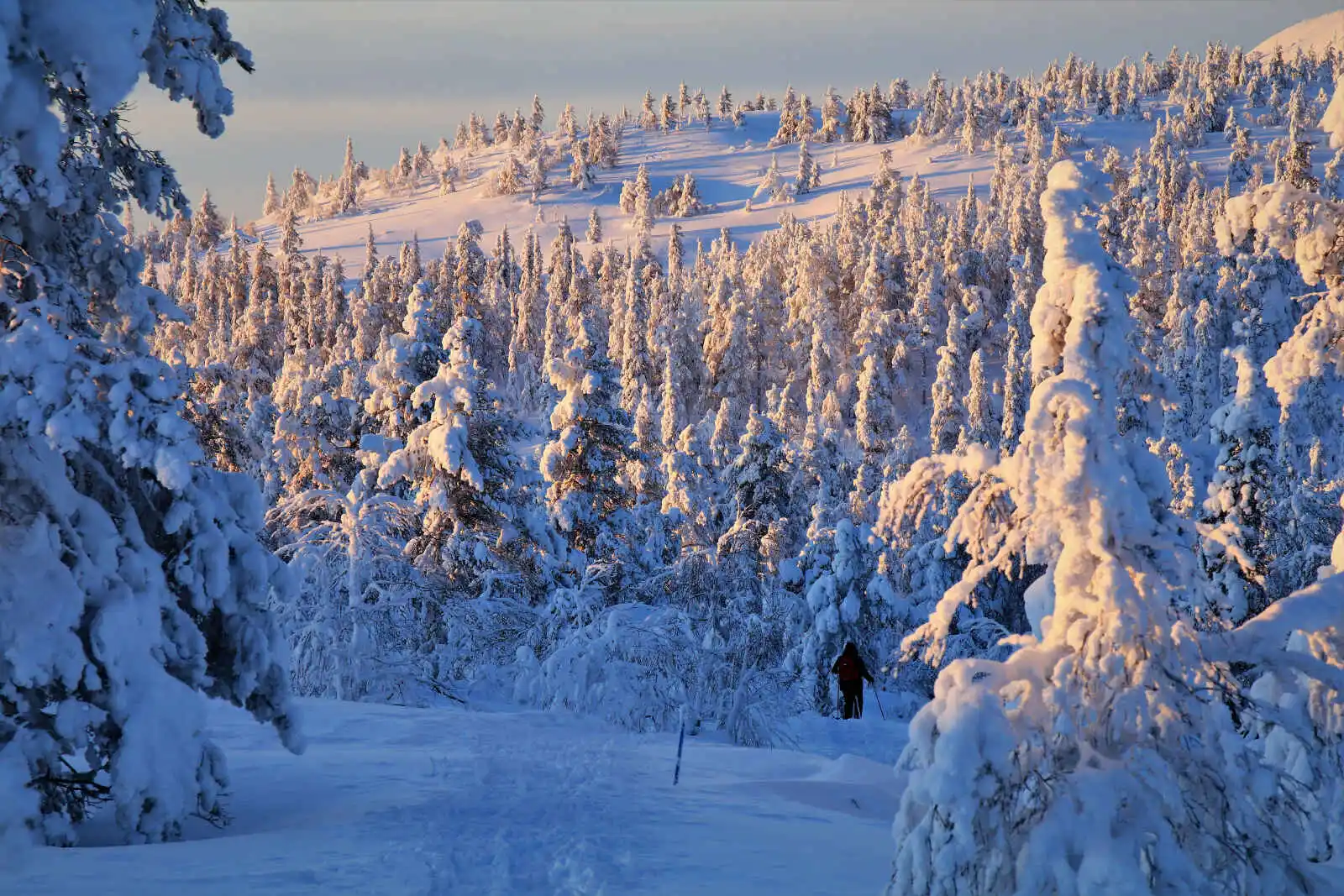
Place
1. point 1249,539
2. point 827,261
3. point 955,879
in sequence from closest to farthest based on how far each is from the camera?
point 955,879
point 1249,539
point 827,261

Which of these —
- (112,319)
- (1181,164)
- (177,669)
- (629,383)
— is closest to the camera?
(177,669)

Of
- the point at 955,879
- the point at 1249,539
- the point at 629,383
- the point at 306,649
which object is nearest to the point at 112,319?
the point at 955,879

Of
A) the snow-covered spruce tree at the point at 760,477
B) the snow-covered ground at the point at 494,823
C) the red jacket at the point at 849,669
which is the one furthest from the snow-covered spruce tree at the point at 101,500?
the snow-covered spruce tree at the point at 760,477

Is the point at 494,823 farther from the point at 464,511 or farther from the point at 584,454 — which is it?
the point at 584,454

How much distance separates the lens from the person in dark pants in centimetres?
1972

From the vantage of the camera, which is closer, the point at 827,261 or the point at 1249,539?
the point at 1249,539

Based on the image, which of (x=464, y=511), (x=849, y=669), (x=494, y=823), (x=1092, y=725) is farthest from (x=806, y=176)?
(x=1092, y=725)

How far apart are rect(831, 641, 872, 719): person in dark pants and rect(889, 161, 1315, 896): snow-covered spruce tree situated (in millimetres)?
13853

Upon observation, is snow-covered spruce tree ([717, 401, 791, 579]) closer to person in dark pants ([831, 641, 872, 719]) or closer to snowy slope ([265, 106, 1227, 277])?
person in dark pants ([831, 641, 872, 719])

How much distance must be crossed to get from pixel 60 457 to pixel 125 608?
103 cm

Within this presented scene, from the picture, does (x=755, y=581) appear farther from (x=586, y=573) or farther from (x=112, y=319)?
(x=112, y=319)

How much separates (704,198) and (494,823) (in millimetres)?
177549

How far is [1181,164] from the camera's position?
115 metres

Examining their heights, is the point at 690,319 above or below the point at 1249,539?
above
